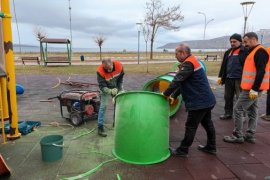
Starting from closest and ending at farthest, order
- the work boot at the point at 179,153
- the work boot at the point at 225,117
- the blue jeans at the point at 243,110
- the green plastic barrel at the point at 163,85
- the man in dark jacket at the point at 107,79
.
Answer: the work boot at the point at 179,153 → the blue jeans at the point at 243,110 → the man in dark jacket at the point at 107,79 → the work boot at the point at 225,117 → the green plastic barrel at the point at 163,85

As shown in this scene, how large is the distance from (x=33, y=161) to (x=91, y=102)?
212cm

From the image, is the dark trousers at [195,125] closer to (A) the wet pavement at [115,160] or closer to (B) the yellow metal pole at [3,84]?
(A) the wet pavement at [115,160]

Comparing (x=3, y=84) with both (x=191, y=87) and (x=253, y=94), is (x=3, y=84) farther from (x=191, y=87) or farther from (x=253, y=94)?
(x=253, y=94)

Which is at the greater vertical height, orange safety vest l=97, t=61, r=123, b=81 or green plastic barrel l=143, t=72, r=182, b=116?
orange safety vest l=97, t=61, r=123, b=81

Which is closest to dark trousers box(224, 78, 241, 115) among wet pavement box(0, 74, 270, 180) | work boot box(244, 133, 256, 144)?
wet pavement box(0, 74, 270, 180)

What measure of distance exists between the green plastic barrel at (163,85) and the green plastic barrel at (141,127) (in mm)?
2372

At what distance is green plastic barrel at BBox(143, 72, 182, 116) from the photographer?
20.1 feet

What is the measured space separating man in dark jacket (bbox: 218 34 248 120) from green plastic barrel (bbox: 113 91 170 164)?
2.44 metres

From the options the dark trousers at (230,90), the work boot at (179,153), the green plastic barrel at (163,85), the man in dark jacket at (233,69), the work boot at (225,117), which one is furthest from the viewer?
the green plastic barrel at (163,85)

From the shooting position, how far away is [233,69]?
17.9 feet

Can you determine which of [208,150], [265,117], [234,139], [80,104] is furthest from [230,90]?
[80,104]

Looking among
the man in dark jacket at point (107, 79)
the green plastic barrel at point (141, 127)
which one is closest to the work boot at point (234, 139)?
the green plastic barrel at point (141, 127)

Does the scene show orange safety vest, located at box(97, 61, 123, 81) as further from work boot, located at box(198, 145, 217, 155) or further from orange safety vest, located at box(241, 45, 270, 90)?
orange safety vest, located at box(241, 45, 270, 90)

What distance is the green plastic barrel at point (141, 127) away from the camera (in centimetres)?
356
